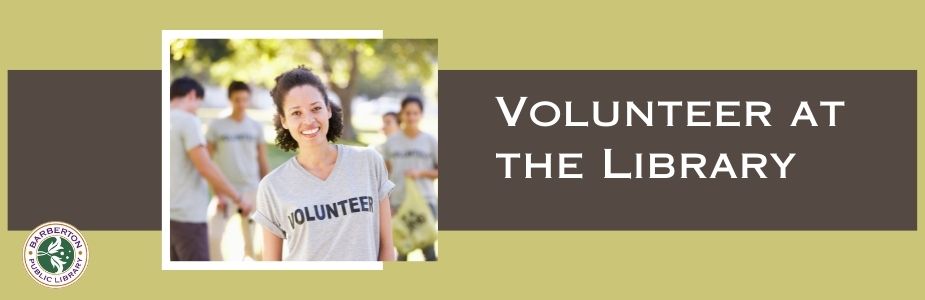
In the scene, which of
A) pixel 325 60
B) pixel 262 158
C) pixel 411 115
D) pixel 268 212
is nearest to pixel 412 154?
pixel 411 115

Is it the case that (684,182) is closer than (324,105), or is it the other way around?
(324,105)

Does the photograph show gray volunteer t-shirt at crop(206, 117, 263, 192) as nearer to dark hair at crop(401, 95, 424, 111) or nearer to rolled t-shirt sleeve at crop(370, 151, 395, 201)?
dark hair at crop(401, 95, 424, 111)

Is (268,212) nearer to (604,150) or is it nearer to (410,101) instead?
(604,150)

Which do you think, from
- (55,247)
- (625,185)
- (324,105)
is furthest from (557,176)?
(55,247)

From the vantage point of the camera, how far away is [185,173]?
8992mm

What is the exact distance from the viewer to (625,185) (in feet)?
27.5

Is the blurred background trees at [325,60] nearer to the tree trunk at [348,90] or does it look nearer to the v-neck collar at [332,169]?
the tree trunk at [348,90]

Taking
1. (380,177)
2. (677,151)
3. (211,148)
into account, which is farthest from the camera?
(211,148)

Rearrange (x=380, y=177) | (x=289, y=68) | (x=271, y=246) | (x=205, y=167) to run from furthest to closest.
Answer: (x=289, y=68) → (x=205, y=167) → (x=271, y=246) → (x=380, y=177)

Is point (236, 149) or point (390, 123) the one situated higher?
point (390, 123)

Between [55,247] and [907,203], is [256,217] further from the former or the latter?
[907,203]

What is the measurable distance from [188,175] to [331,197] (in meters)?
2.35

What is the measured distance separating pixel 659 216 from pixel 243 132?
142 inches

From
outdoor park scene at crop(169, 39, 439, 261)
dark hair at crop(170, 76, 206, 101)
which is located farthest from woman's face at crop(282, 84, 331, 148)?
dark hair at crop(170, 76, 206, 101)
